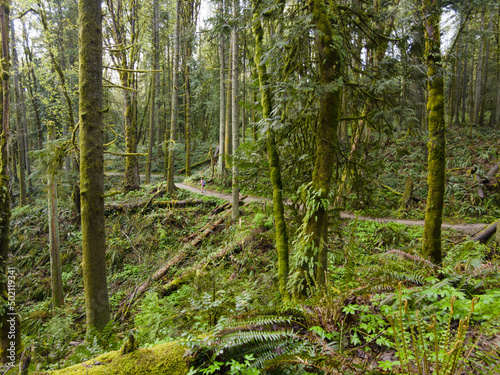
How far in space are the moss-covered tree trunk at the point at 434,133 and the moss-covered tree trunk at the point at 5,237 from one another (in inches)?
343

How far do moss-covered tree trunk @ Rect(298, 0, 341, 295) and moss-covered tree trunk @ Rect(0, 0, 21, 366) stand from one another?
6422 millimetres

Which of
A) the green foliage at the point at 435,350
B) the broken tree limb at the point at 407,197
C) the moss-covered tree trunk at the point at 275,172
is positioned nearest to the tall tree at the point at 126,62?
the moss-covered tree trunk at the point at 275,172

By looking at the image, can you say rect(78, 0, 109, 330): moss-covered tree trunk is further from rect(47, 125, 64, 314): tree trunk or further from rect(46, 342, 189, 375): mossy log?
rect(47, 125, 64, 314): tree trunk

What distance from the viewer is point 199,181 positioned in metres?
17.2

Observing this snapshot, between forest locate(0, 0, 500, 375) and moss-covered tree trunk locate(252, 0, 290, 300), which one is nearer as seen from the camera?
forest locate(0, 0, 500, 375)

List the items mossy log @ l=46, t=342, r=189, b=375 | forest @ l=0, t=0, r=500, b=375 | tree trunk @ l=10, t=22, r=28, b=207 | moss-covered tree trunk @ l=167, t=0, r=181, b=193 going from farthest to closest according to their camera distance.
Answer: tree trunk @ l=10, t=22, r=28, b=207 → moss-covered tree trunk @ l=167, t=0, r=181, b=193 → forest @ l=0, t=0, r=500, b=375 → mossy log @ l=46, t=342, r=189, b=375

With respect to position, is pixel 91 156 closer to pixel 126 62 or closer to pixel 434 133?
pixel 434 133

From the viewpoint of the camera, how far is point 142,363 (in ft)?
5.76

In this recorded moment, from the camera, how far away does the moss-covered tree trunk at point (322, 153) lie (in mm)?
3598

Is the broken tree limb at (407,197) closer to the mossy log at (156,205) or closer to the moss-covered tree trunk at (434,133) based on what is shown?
the moss-covered tree trunk at (434,133)

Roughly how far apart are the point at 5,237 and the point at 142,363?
6943 mm

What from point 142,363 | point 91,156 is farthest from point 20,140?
point 142,363

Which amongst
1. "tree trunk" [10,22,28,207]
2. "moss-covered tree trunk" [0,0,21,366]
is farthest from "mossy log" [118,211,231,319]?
"tree trunk" [10,22,28,207]

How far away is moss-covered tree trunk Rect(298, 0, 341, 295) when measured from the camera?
360cm
